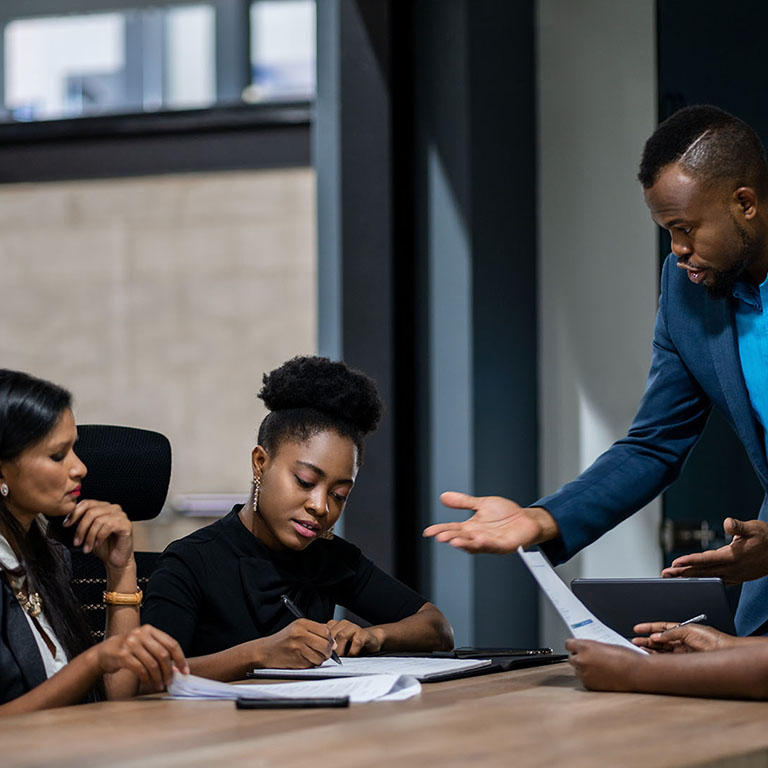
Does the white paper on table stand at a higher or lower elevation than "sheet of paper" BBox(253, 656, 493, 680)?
higher

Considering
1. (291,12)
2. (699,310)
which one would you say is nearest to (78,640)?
(699,310)

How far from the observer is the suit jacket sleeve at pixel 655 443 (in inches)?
79.2

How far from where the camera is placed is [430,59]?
310 cm

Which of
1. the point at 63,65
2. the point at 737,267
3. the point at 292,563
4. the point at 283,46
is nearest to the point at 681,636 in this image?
the point at 737,267

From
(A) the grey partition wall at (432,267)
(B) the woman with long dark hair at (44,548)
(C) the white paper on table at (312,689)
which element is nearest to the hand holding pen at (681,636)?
(C) the white paper on table at (312,689)

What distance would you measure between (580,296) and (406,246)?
462mm

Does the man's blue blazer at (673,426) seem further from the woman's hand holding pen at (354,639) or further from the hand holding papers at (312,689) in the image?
the hand holding papers at (312,689)

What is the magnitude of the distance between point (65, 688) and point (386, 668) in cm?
43

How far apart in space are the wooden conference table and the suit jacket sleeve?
0.55m

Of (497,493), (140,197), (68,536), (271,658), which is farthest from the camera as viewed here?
(140,197)

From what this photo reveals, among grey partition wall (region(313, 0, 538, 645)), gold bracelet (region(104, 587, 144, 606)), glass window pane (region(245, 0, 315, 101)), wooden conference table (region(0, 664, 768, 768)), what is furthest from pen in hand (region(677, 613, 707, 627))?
glass window pane (region(245, 0, 315, 101))

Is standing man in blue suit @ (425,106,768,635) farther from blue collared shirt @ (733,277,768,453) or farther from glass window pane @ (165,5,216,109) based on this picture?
glass window pane @ (165,5,216,109)

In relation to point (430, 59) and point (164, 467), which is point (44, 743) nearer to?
point (164, 467)

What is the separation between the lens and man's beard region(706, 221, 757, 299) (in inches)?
74.9
